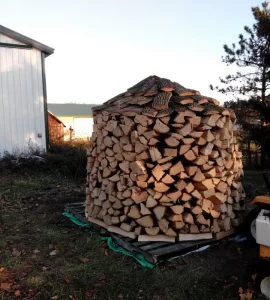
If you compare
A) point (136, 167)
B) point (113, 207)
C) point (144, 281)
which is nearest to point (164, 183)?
point (136, 167)

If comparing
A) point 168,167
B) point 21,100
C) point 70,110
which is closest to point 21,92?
point 21,100

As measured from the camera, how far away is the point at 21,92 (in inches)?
483

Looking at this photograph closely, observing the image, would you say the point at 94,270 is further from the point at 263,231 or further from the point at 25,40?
the point at 25,40

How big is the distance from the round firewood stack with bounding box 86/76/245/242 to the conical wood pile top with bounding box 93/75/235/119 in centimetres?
1

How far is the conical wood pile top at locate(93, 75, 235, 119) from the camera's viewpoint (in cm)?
504

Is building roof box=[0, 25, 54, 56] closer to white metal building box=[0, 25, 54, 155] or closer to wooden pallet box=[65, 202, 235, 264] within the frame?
white metal building box=[0, 25, 54, 155]

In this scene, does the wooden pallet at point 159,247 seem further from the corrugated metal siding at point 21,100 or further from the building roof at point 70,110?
the building roof at point 70,110

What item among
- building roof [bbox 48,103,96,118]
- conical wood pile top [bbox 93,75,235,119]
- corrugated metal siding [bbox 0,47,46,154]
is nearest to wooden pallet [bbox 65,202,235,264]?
conical wood pile top [bbox 93,75,235,119]

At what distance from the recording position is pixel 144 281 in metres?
4.17

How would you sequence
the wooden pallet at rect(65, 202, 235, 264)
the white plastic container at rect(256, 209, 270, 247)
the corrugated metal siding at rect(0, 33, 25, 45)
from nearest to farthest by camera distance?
the white plastic container at rect(256, 209, 270, 247), the wooden pallet at rect(65, 202, 235, 264), the corrugated metal siding at rect(0, 33, 25, 45)

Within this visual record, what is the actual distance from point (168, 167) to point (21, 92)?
886 cm

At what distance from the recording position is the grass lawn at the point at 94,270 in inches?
155

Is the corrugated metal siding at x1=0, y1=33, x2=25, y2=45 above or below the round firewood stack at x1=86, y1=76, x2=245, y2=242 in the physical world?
above

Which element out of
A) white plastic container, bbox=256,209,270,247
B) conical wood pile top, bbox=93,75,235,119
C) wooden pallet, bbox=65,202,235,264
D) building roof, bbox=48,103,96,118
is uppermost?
building roof, bbox=48,103,96,118
